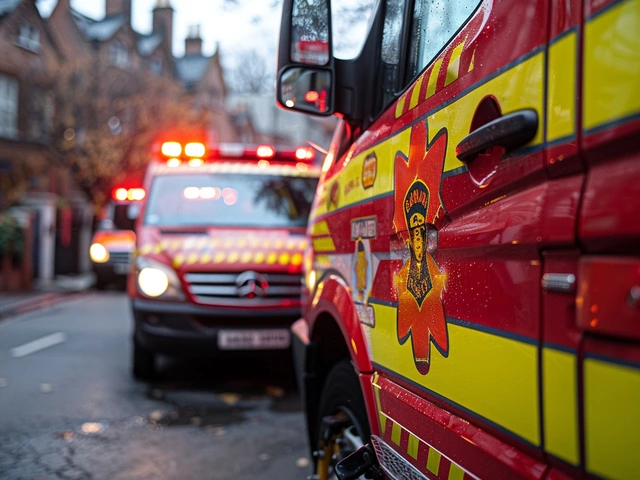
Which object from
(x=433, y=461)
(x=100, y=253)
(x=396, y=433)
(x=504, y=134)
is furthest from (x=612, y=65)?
(x=100, y=253)

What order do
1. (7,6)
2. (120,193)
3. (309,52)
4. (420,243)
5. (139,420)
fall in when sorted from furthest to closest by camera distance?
(7,6), (120,193), (139,420), (309,52), (420,243)

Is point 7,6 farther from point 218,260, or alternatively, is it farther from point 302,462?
point 302,462

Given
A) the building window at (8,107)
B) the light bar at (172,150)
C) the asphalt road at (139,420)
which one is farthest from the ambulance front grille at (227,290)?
the building window at (8,107)

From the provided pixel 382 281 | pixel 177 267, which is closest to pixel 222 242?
pixel 177 267

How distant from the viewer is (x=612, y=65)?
126 centimetres

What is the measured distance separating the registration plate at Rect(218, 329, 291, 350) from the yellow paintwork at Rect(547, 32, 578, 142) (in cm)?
492

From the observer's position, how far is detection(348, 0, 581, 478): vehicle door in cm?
152

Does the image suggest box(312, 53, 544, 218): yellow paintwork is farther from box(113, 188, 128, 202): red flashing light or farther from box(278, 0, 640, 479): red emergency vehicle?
box(113, 188, 128, 202): red flashing light

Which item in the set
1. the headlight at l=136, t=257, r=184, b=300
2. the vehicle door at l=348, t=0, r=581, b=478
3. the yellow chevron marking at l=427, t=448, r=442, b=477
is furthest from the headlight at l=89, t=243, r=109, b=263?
the yellow chevron marking at l=427, t=448, r=442, b=477

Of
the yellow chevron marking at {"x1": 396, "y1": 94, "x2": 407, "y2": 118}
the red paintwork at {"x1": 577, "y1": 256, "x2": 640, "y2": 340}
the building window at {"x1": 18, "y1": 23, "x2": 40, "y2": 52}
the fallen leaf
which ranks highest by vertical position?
the building window at {"x1": 18, "y1": 23, "x2": 40, "y2": 52}

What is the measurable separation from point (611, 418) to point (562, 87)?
595 mm

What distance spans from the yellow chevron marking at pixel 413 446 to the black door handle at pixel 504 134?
2.70ft

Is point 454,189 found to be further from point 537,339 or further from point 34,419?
point 34,419

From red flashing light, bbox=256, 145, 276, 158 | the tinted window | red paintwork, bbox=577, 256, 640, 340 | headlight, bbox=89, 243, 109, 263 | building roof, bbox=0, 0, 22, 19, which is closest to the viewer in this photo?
red paintwork, bbox=577, 256, 640, 340
